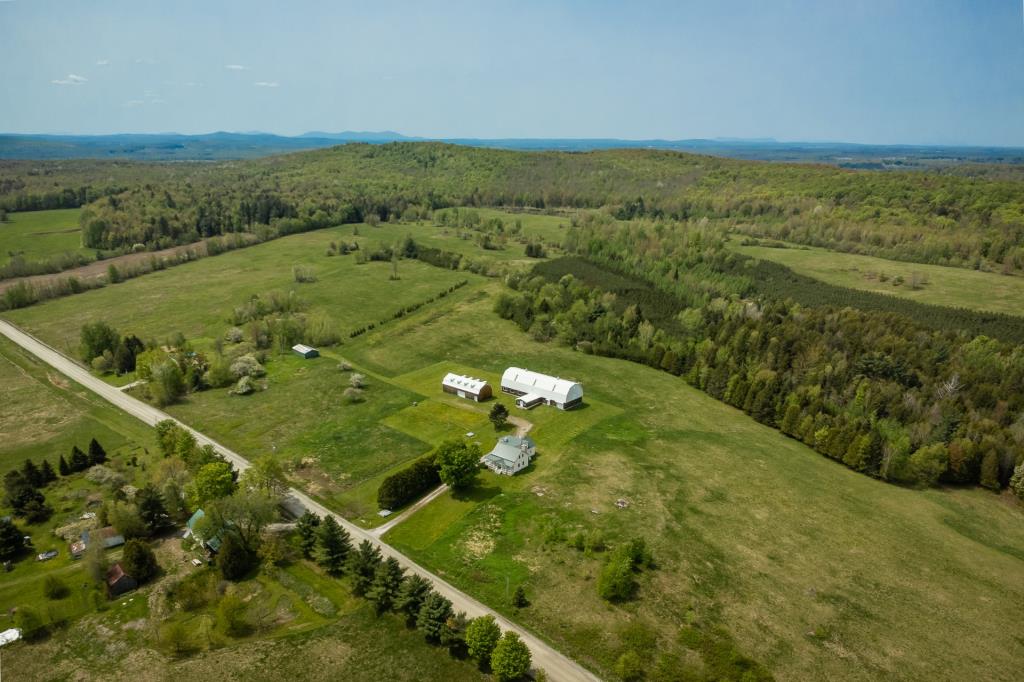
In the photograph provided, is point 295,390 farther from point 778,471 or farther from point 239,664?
point 778,471

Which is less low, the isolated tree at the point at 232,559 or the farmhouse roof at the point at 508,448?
the farmhouse roof at the point at 508,448

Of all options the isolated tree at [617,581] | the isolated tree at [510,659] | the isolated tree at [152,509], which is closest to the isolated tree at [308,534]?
the isolated tree at [152,509]

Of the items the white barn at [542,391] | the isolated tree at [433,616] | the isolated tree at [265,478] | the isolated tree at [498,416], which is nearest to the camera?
the isolated tree at [433,616]

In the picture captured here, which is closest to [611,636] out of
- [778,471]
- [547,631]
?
[547,631]

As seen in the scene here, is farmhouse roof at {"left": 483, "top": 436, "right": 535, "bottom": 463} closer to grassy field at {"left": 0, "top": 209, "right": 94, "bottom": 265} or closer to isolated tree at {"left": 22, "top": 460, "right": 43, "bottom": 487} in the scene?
isolated tree at {"left": 22, "top": 460, "right": 43, "bottom": 487}

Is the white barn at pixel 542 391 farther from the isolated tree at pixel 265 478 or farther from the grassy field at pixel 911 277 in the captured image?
the grassy field at pixel 911 277

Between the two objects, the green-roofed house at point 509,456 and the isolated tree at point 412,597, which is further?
the green-roofed house at point 509,456

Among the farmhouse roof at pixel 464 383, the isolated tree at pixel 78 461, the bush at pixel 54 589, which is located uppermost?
the farmhouse roof at pixel 464 383

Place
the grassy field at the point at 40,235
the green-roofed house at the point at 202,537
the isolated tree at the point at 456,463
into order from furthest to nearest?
the grassy field at the point at 40,235 < the isolated tree at the point at 456,463 < the green-roofed house at the point at 202,537
